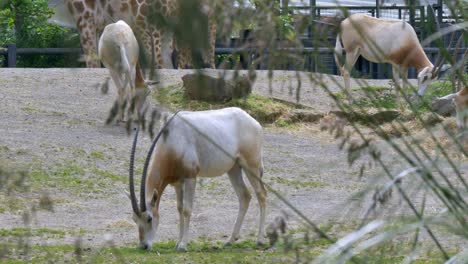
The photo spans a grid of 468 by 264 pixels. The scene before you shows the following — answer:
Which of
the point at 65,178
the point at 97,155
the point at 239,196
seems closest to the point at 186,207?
the point at 239,196

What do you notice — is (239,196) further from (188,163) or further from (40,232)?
(40,232)

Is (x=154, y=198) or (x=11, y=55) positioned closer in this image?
(x=154, y=198)

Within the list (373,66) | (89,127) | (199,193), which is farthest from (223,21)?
(373,66)

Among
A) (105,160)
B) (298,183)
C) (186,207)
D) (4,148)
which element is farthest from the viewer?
(105,160)

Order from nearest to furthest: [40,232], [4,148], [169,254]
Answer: [169,254]
[40,232]
[4,148]

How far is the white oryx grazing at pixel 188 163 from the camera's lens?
324 inches

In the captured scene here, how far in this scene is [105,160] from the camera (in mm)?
12227

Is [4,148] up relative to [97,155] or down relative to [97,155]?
up

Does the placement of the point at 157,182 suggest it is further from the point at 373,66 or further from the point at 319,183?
the point at 373,66

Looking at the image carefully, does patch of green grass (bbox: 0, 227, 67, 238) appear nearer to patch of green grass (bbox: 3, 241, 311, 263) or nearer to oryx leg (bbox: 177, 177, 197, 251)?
patch of green grass (bbox: 3, 241, 311, 263)

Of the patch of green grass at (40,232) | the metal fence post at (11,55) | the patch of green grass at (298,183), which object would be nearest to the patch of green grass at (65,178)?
the patch of green grass at (40,232)

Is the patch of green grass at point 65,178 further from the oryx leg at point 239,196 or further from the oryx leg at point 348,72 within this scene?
the oryx leg at point 348,72

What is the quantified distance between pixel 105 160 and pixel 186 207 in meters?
3.92

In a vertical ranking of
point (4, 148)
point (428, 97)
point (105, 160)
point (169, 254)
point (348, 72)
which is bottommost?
point (105, 160)
